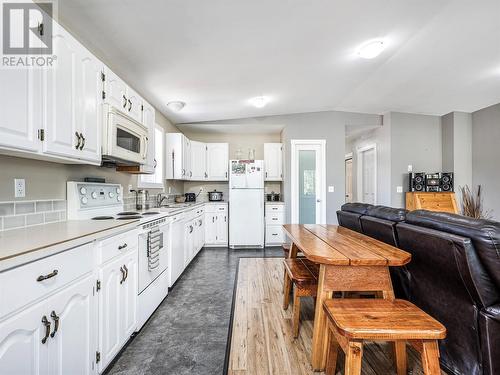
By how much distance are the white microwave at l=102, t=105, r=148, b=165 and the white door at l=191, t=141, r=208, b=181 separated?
223 cm

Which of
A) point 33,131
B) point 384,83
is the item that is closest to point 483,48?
point 384,83

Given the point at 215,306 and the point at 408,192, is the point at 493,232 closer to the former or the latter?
the point at 215,306

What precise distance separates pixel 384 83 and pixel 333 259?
339 centimetres


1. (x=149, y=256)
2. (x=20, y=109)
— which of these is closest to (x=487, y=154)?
(x=149, y=256)

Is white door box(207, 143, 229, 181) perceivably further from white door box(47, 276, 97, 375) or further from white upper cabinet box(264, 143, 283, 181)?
white door box(47, 276, 97, 375)

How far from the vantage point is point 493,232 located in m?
1.17

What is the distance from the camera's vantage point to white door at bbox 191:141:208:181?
4797mm

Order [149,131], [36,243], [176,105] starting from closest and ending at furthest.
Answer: [36,243] → [149,131] → [176,105]

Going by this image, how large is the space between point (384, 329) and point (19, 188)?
2.17 m

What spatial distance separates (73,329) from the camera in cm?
116

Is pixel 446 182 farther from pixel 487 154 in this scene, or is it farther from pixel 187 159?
pixel 187 159

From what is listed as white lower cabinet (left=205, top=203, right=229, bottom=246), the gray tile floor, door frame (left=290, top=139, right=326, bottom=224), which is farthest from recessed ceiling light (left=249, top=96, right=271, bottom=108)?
the gray tile floor

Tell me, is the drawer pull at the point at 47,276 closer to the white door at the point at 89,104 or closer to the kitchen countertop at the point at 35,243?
the kitchen countertop at the point at 35,243

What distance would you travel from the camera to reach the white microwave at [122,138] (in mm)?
1904
